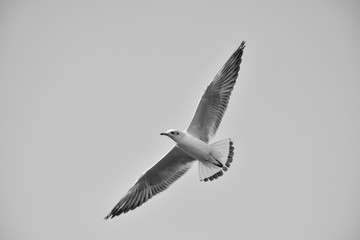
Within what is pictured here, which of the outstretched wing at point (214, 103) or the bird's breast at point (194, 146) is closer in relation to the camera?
the bird's breast at point (194, 146)

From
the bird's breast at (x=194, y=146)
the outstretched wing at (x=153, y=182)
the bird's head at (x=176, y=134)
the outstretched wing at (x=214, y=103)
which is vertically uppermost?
the outstretched wing at (x=214, y=103)

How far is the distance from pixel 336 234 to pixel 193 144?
99.2ft

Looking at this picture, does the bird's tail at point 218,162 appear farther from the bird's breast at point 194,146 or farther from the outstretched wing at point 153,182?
the outstretched wing at point 153,182

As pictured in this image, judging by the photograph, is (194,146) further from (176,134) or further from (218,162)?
(218,162)

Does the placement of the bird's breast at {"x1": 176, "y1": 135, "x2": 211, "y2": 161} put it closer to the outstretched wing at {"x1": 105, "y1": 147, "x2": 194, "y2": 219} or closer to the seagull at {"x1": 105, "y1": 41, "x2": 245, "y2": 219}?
the seagull at {"x1": 105, "y1": 41, "x2": 245, "y2": 219}

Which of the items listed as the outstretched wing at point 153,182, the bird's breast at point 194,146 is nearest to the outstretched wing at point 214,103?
the bird's breast at point 194,146

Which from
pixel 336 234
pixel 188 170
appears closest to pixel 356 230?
pixel 336 234

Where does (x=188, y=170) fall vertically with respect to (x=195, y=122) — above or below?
below

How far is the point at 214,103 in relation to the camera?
402 inches

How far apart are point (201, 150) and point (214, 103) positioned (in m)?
0.95

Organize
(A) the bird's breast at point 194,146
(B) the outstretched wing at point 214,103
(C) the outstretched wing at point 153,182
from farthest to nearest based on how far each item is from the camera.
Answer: (C) the outstretched wing at point 153,182, (B) the outstretched wing at point 214,103, (A) the bird's breast at point 194,146

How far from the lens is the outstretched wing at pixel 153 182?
1075 cm

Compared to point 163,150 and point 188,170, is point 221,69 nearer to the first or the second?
point 188,170

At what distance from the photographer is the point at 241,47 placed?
416 inches
